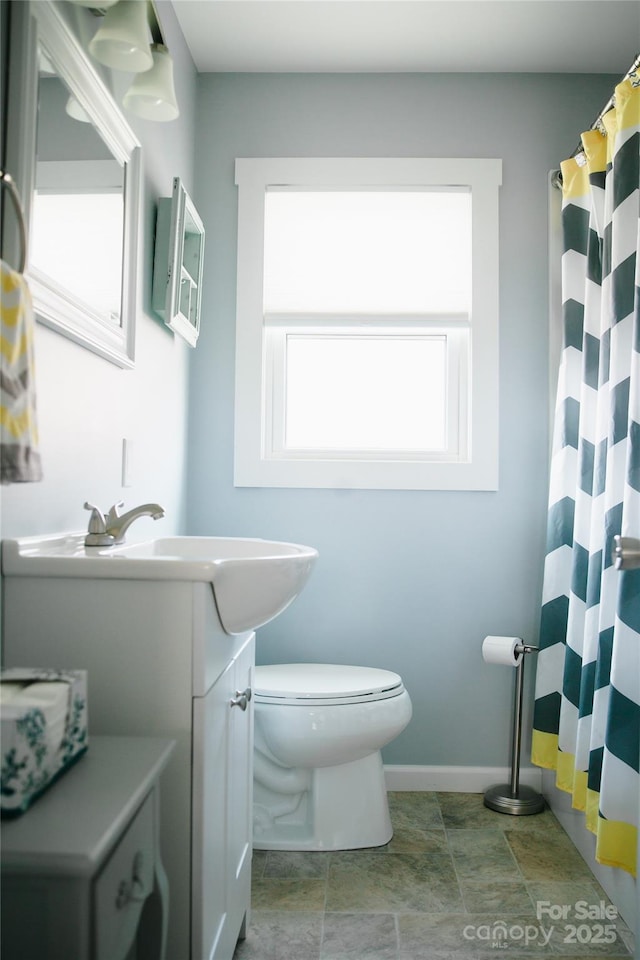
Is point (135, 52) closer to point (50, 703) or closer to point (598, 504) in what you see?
→ point (50, 703)

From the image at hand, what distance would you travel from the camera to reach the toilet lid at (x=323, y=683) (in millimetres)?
1959

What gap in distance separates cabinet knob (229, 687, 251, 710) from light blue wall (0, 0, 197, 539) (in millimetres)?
461

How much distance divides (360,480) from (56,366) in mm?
1294

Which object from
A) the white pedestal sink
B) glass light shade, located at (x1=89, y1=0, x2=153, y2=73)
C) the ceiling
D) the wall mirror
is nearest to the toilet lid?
the white pedestal sink

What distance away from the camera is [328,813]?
2.03 meters

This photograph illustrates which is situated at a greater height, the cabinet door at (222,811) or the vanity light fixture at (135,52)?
the vanity light fixture at (135,52)

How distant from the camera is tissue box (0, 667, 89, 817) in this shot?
78 cm

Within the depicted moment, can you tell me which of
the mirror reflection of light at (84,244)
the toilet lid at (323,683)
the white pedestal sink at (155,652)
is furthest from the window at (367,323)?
the white pedestal sink at (155,652)

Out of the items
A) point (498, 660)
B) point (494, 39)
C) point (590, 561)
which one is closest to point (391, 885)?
point (498, 660)

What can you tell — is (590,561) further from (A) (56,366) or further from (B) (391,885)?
(A) (56,366)

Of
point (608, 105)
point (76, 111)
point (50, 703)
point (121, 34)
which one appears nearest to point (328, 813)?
point (50, 703)

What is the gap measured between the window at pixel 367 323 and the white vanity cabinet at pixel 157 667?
4.36 feet

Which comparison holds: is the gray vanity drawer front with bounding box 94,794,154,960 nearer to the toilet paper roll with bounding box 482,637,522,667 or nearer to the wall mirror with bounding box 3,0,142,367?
the wall mirror with bounding box 3,0,142,367

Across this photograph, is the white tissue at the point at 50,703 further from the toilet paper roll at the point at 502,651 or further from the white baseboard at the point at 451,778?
the white baseboard at the point at 451,778
